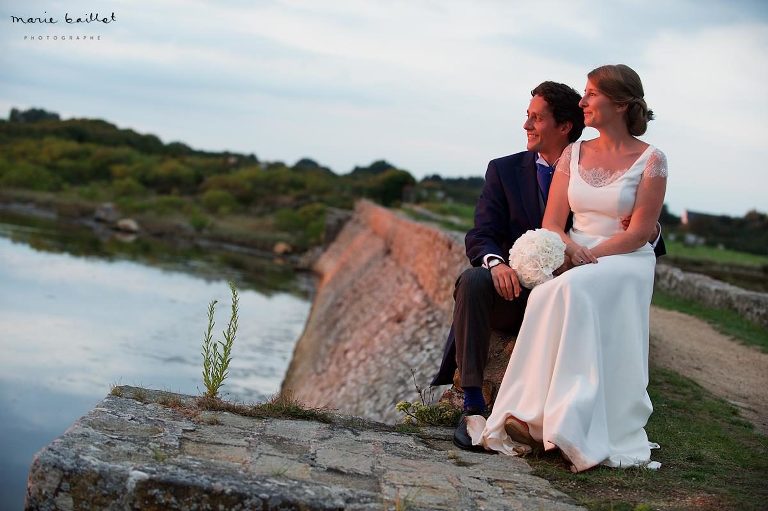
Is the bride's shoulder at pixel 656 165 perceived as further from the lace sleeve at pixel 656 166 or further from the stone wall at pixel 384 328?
the stone wall at pixel 384 328

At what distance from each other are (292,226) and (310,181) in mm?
16258

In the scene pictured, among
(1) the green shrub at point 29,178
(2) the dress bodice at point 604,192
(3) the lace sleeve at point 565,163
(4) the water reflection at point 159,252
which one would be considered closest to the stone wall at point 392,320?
(2) the dress bodice at point 604,192

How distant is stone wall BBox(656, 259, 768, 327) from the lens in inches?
516

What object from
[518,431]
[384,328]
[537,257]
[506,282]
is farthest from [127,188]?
[518,431]

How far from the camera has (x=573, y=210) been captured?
514 centimetres

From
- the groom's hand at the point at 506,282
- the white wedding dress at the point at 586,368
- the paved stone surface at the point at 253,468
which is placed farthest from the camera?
the groom's hand at the point at 506,282

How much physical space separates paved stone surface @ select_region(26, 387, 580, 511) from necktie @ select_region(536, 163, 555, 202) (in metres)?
1.64

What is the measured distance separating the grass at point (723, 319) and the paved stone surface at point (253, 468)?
7711 mm

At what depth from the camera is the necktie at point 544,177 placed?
5426 mm

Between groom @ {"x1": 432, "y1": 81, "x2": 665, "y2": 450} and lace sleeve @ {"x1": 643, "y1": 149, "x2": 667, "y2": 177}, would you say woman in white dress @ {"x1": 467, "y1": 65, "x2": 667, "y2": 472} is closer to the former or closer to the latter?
lace sleeve @ {"x1": 643, "y1": 149, "x2": 667, "y2": 177}

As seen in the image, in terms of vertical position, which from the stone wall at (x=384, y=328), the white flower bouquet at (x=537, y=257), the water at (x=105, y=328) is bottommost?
the water at (x=105, y=328)

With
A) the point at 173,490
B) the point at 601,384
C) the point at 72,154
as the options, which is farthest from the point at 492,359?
the point at 72,154

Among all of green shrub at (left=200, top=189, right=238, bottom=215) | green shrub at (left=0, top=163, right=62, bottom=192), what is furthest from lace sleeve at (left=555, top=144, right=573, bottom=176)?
green shrub at (left=0, top=163, right=62, bottom=192)

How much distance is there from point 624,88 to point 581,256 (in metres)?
0.94
